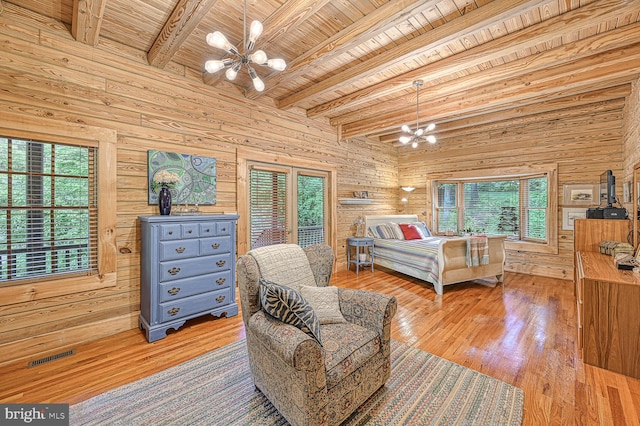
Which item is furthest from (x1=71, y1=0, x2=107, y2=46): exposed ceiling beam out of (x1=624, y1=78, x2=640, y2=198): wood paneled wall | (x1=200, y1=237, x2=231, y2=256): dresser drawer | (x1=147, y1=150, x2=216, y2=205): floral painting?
(x1=624, y1=78, x2=640, y2=198): wood paneled wall

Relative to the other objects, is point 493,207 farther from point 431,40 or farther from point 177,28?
point 177,28

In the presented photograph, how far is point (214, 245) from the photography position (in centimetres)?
314

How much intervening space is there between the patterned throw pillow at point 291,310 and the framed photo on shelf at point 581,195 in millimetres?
5436

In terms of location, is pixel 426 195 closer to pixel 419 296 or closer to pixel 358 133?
pixel 358 133

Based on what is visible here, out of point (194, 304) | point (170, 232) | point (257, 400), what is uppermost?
point (170, 232)

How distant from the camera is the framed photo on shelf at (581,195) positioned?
4528 millimetres

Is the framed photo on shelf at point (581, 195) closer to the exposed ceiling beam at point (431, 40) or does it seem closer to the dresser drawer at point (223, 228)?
the exposed ceiling beam at point (431, 40)

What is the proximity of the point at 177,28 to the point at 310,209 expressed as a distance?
10.4 feet

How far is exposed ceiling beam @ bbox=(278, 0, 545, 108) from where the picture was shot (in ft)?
6.94

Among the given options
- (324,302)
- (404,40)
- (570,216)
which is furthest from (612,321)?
(570,216)

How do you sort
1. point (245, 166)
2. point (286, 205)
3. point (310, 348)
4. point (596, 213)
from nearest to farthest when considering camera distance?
point (310, 348) < point (596, 213) < point (245, 166) < point (286, 205)

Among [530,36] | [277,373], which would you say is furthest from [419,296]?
[530,36]

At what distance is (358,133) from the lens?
17.2 feet

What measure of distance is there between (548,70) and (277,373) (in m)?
4.38
